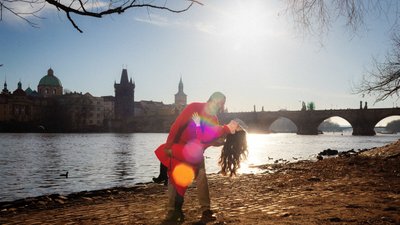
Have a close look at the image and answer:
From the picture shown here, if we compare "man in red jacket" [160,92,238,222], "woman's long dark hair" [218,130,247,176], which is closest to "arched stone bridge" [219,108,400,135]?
"woman's long dark hair" [218,130,247,176]

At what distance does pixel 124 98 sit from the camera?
513 feet

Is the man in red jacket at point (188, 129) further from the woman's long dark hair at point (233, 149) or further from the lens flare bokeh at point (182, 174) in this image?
the woman's long dark hair at point (233, 149)

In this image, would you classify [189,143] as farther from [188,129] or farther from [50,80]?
[50,80]

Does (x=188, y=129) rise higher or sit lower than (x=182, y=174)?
higher

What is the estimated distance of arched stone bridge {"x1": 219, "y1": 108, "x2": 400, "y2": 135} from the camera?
90.1 m

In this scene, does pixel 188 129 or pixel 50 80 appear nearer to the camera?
pixel 188 129

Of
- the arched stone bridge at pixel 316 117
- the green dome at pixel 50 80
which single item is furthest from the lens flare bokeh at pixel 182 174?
the green dome at pixel 50 80

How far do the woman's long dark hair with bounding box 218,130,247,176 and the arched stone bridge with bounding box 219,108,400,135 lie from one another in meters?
90.7

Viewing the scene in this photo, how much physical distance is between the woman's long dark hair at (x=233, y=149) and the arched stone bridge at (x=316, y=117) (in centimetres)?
9067

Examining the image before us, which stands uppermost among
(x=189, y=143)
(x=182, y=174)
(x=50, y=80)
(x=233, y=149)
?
(x=50, y=80)

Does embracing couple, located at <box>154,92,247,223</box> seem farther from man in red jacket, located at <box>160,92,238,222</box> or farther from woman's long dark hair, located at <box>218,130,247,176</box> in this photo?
woman's long dark hair, located at <box>218,130,247,176</box>

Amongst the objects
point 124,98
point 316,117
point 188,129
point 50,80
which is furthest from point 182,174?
point 50,80

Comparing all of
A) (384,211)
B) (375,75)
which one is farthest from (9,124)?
(384,211)

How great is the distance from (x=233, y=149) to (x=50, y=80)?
165533mm
